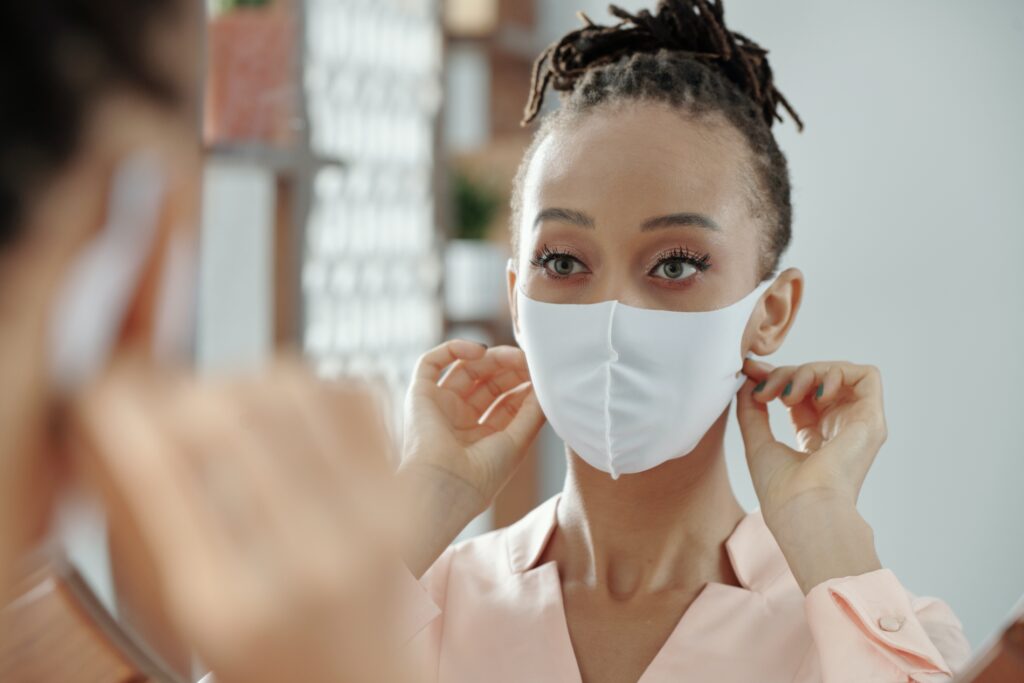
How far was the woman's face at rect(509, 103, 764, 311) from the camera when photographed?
93cm

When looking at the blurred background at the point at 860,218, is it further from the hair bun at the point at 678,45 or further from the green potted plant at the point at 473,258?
the hair bun at the point at 678,45

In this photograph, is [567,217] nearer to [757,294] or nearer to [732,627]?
[757,294]

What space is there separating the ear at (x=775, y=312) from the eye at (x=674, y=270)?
0.11 m

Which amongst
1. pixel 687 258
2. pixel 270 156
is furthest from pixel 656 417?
pixel 270 156

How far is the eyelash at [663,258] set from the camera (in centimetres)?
94

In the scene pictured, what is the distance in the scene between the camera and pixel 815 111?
2.16 m

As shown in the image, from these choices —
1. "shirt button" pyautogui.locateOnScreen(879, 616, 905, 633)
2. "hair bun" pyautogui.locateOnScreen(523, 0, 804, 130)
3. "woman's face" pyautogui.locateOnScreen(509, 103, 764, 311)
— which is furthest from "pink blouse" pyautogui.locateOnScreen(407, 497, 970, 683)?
"hair bun" pyautogui.locateOnScreen(523, 0, 804, 130)

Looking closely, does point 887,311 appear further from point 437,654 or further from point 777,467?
point 437,654

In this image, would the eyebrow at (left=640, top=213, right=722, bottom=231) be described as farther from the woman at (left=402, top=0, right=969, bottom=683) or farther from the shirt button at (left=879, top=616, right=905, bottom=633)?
the shirt button at (left=879, top=616, right=905, bottom=633)

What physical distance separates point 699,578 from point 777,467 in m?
0.14

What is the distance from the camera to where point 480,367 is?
3.74 ft

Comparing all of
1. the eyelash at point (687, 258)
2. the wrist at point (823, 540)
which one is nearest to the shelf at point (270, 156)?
the eyelash at point (687, 258)

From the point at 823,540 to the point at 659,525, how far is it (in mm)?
198

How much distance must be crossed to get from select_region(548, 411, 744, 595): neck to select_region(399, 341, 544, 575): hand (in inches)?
3.0
